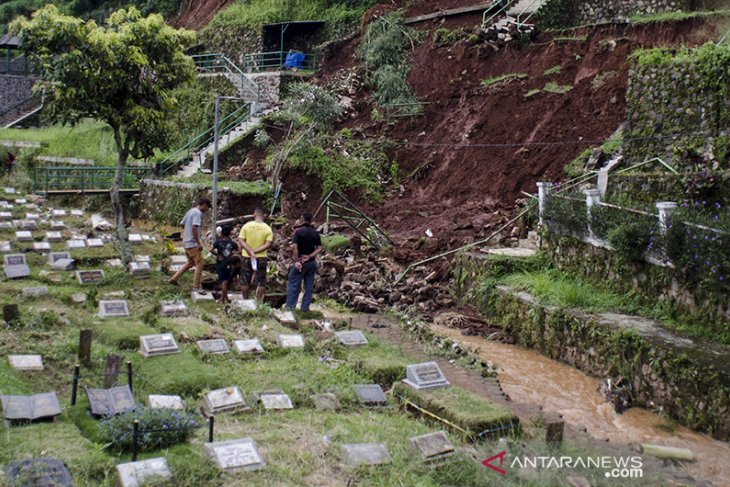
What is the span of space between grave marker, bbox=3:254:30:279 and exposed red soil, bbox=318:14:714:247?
7970 millimetres

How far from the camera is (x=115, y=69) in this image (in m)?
12.8

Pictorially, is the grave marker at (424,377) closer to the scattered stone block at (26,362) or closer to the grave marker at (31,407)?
the grave marker at (31,407)

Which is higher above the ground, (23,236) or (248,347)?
(23,236)

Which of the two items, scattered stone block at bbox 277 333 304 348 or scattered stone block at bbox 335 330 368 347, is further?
scattered stone block at bbox 335 330 368 347

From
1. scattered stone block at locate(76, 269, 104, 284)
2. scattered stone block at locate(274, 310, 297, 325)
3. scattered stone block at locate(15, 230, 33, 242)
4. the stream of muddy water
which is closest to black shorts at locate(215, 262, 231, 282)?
scattered stone block at locate(274, 310, 297, 325)

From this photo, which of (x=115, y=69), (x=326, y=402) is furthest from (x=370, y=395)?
(x=115, y=69)

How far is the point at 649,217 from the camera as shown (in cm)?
1144

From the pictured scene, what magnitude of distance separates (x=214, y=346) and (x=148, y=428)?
2894mm

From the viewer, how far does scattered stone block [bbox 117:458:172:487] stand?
567 cm

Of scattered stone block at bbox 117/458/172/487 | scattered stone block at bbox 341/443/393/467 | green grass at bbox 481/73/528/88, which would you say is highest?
green grass at bbox 481/73/528/88

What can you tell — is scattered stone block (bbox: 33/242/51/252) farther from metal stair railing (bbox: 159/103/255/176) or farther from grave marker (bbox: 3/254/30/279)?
metal stair railing (bbox: 159/103/255/176)

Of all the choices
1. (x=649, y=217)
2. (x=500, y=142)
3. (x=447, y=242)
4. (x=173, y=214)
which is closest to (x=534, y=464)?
(x=649, y=217)

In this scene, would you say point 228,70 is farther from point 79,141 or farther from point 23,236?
point 23,236

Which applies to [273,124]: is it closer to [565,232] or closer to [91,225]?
[91,225]
